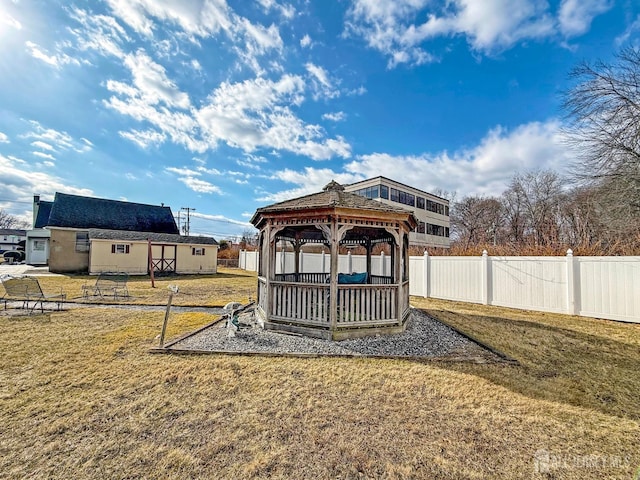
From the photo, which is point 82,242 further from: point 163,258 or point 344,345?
point 344,345

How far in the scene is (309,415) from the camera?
3.07 metres

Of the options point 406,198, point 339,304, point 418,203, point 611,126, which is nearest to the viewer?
point 339,304

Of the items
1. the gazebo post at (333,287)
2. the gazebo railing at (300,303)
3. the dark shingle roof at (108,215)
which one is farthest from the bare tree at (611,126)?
the dark shingle roof at (108,215)

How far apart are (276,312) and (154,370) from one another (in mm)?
2605

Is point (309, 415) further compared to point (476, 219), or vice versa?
point (476, 219)

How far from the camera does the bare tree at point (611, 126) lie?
993 centimetres

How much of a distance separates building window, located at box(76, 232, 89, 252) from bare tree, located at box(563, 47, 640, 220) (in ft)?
99.6

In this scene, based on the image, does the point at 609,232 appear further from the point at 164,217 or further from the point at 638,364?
the point at 164,217

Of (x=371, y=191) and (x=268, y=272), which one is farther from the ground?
(x=371, y=191)

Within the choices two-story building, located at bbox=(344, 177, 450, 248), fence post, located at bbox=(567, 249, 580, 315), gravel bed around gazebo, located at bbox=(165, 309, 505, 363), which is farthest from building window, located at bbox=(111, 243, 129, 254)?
fence post, located at bbox=(567, 249, 580, 315)

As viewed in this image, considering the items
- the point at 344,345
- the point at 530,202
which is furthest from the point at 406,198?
the point at 344,345

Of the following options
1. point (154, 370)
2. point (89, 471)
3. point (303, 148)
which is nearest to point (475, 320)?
point (154, 370)

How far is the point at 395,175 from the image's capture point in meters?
31.7

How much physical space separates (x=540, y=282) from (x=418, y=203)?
26.9 metres
